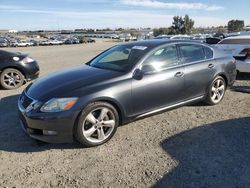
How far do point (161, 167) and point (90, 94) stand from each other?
1.40 metres

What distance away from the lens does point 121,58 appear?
4.77 m

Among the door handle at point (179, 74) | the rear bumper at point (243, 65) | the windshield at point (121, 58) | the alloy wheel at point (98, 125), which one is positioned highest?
the windshield at point (121, 58)

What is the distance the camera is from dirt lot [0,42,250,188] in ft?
9.82

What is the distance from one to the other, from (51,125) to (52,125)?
0.01 m

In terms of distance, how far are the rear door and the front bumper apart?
2331mm

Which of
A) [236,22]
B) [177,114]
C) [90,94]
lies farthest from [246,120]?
[236,22]

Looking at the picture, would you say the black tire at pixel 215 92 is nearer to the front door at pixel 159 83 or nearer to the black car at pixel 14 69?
the front door at pixel 159 83

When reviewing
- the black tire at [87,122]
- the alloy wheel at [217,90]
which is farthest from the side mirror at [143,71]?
the alloy wheel at [217,90]

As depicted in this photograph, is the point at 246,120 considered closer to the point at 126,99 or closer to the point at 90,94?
the point at 126,99

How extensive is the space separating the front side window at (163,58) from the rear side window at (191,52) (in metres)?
0.22

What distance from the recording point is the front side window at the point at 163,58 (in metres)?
4.32

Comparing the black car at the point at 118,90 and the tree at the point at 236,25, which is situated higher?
the tree at the point at 236,25

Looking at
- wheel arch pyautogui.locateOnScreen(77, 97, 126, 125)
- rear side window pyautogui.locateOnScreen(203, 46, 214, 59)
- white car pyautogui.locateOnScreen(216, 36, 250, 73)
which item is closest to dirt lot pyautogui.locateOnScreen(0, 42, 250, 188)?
wheel arch pyautogui.locateOnScreen(77, 97, 126, 125)

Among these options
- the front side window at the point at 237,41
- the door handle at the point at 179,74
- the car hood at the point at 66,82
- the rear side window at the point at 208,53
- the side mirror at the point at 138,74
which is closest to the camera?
the car hood at the point at 66,82
